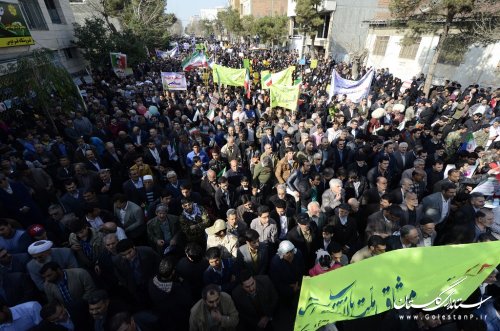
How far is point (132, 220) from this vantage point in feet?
15.0

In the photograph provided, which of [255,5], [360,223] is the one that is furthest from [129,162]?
[255,5]

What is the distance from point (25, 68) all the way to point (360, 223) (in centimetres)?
948

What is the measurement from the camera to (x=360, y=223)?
4984 millimetres

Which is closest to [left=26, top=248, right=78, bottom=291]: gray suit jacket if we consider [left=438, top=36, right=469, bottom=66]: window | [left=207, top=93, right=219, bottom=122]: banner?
[left=207, top=93, right=219, bottom=122]: banner

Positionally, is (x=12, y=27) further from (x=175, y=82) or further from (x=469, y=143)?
(x=469, y=143)

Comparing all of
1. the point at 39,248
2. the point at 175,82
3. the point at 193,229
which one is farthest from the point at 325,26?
the point at 39,248

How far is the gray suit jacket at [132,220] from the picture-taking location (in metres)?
4.53

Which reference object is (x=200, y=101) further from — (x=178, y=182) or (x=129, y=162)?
(x=178, y=182)

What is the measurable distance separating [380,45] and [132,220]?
26426 mm

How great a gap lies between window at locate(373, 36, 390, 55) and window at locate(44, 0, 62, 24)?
82.6 ft

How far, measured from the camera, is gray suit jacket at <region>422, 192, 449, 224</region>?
14.9 feet

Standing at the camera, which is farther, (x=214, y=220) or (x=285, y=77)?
(x=285, y=77)

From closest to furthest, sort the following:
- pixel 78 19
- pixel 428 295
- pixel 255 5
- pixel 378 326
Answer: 1. pixel 428 295
2. pixel 378 326
3. pixel 78 19
4. pixel 255 5

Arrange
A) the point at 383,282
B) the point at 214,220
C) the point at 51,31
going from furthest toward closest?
the point at 51,31 < the point at 214,220 < the point at 383,282
